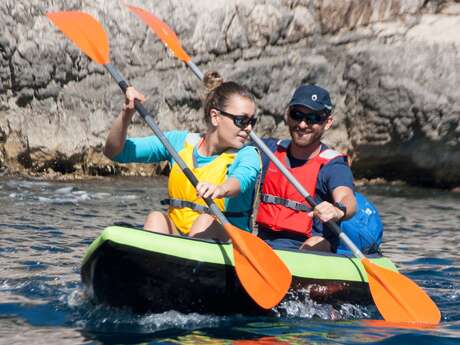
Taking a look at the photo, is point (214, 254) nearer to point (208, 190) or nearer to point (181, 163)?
point (208, 190)

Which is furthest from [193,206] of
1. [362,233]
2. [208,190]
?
[362,233]

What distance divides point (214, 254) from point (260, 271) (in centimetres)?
21

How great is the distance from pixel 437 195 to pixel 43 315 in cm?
593

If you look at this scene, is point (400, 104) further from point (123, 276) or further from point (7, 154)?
point (123, 276)

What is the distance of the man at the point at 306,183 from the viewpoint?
523 cm

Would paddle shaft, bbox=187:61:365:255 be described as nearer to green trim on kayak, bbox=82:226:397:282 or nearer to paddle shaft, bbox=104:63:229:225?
green trim on kayak, bbox=82:226:397:282

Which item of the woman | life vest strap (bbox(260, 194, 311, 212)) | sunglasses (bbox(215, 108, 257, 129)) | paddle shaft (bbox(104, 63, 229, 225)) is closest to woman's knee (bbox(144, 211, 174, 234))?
the woman

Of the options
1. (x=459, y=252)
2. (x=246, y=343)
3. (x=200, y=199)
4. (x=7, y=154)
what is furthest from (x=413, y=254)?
(x=7, y=154)

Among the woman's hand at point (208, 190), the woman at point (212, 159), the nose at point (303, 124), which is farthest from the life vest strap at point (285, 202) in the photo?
the woman's hand at point (208, 190)

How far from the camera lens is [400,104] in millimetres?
9977

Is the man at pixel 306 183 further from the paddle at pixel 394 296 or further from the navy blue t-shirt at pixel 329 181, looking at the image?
the paddle at pixel 394 296

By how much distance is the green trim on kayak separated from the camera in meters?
4.34

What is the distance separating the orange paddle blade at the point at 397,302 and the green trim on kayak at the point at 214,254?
0.24 ft

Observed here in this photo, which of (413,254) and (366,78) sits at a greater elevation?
(366,78)
